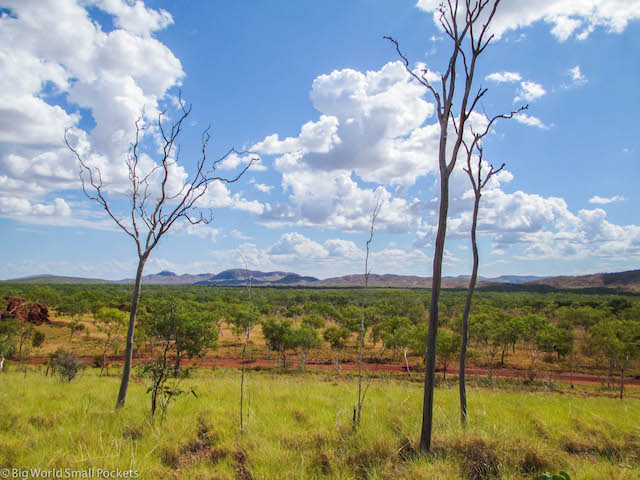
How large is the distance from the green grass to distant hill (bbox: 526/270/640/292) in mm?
162423

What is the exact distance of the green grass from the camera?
15.6ft

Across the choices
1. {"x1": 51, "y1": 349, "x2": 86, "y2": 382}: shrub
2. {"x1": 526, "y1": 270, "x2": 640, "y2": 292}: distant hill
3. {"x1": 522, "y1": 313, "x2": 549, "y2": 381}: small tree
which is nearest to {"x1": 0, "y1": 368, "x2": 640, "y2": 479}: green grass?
{"x1": 51, "y1": 349, "x2": 86, "y2": 382}: shrub

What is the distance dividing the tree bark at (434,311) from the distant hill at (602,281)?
16518 cm

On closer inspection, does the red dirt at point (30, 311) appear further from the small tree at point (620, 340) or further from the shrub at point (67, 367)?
the small tree at point (620, 340)

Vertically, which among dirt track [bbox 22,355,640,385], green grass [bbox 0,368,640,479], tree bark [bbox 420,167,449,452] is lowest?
dirt track [bbox 22,355,640,385]

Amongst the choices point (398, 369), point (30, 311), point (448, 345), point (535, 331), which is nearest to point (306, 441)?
point (448, 345)

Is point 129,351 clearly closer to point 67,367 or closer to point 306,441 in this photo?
point 306,441

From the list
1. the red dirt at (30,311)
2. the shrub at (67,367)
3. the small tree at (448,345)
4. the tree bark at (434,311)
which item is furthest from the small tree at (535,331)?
the red dirt at (30,311)

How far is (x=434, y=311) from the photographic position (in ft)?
17.6

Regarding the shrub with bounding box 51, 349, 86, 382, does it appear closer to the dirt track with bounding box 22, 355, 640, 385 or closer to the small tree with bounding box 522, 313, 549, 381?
the dirt track with bounding box 22, 355, 640, 385

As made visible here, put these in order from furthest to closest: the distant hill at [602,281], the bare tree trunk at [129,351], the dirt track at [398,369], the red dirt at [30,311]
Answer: the distant hill at [602,281]
the red dirt at [30,311]
the dirt track at [398,369]
the bare tree trunk at [129,351]

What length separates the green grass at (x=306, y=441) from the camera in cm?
476

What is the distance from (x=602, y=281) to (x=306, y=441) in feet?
620

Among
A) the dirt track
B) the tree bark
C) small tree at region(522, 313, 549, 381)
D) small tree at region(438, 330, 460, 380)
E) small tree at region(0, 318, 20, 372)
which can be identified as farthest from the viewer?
small tree at region(522, 313, 549, 381)
